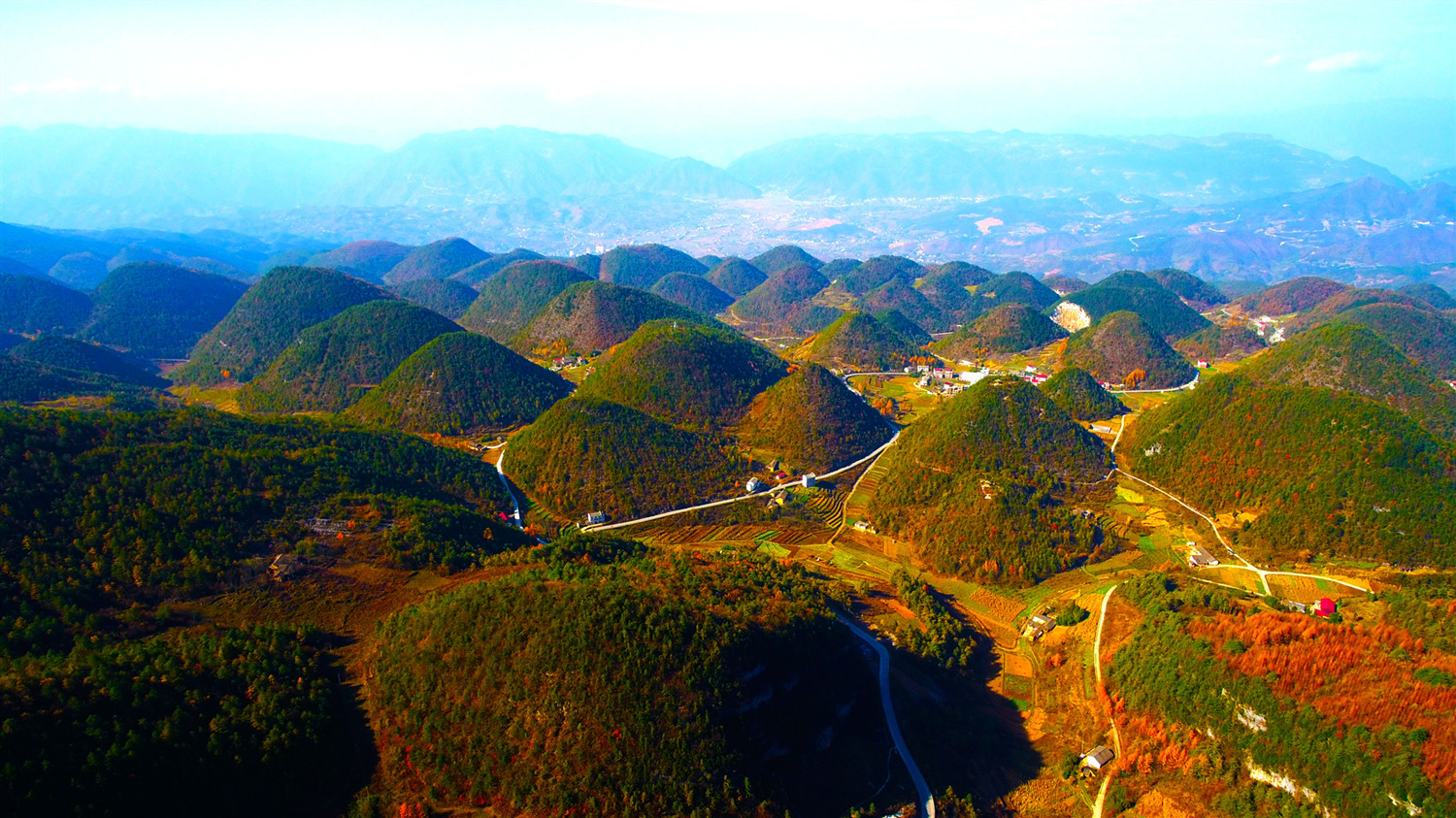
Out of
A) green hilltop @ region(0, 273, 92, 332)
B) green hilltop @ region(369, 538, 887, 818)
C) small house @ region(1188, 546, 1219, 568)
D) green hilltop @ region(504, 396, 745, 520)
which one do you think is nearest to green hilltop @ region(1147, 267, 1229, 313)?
small house @ region(1188, 546, 1219, 568)

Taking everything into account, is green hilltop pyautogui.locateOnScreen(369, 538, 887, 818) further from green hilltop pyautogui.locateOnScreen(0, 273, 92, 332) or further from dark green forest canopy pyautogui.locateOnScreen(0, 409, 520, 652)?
green hilltop pyautogui.locateOnScreen(0, 273, 92, 332)

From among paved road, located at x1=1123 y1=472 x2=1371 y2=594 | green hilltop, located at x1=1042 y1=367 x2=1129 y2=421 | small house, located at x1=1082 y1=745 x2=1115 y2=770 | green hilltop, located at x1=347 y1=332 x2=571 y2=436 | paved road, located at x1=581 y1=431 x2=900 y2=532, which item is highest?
green hilltop, located at x1=347 y1=332 x2=571 y2=436

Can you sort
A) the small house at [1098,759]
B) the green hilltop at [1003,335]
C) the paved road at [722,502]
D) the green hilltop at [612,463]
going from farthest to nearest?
the green hilltop at [1003,335] < the green hilltop at [612,463] < the paved road at [722,502] < the small house at [1098,759]

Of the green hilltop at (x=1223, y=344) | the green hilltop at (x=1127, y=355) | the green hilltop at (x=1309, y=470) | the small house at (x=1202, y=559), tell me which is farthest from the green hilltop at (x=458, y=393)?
the green hilltop at (x=1223, y=344)

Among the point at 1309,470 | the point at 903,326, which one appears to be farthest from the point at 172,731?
the point at 903,326

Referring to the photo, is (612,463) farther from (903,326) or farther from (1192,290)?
(1192,290)

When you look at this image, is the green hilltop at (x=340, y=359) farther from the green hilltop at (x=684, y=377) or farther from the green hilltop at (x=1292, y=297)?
the green hilltop at (x=1292, y=297)

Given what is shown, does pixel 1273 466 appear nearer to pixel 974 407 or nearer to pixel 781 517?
pixel 974 407
